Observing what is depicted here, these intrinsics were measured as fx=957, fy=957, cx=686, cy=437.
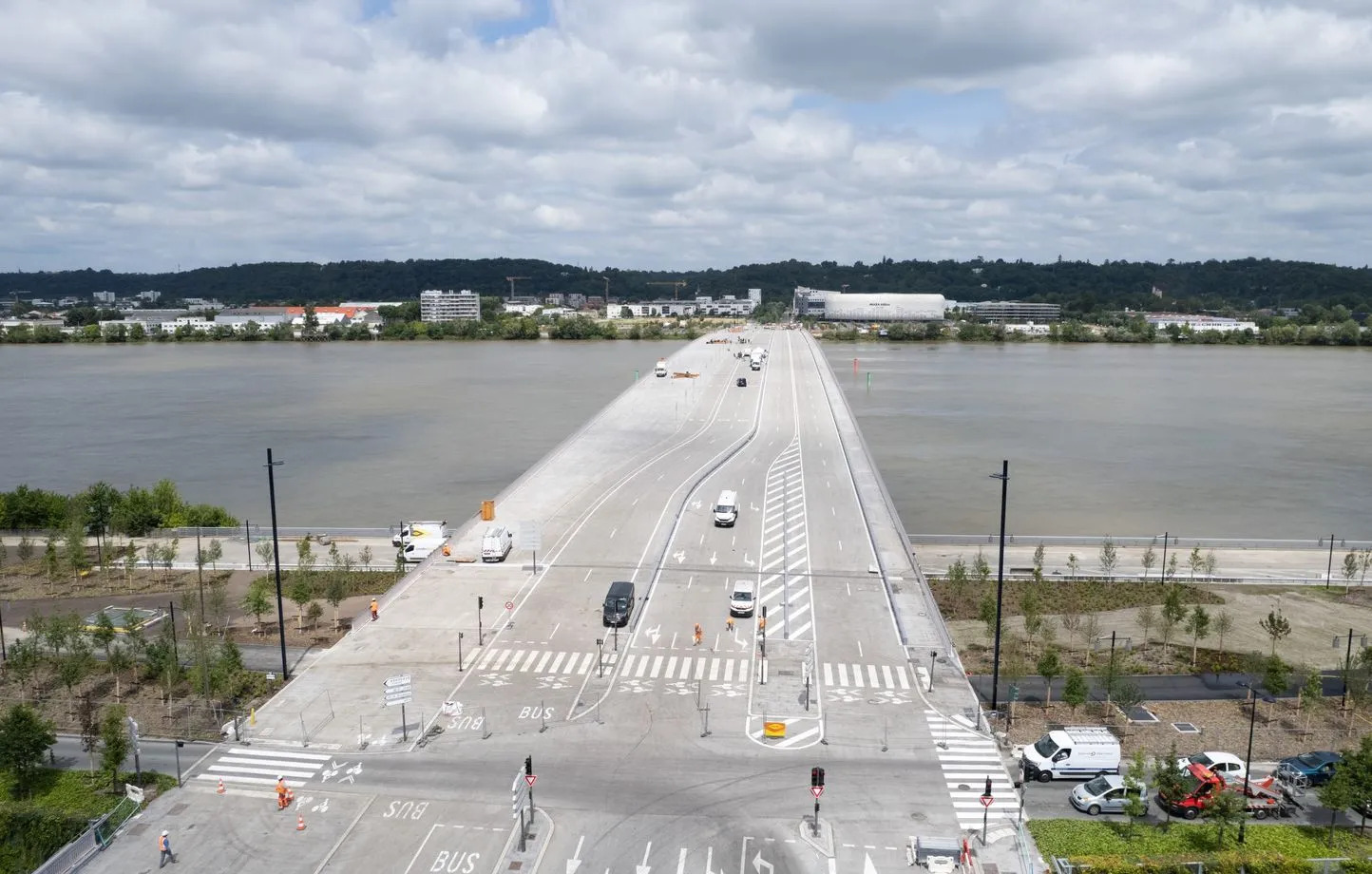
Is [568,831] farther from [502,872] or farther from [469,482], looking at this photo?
[469,482]

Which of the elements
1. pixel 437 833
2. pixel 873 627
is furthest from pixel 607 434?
pixel 437 833

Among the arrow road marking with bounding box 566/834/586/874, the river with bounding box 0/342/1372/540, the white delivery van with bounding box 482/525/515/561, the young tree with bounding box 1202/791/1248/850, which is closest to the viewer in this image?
the arrow road marking with bounding box 566/834/586/874

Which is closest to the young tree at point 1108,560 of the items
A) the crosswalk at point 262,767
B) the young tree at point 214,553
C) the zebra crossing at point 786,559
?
the zebra crossing at point 786,559

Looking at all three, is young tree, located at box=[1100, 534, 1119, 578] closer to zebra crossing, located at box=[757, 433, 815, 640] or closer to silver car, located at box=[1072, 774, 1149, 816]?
zebra crossing, located at box=[757, 433, 815, 640]

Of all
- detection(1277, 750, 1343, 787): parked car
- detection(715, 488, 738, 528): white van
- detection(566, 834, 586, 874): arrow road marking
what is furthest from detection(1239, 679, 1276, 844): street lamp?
detection(715, 488, 738, 528): white van

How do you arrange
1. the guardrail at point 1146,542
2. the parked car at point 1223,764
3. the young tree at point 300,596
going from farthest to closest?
the guardrail at point 1146,542, the young tree at point 300,596, the parked car at point 1223,764

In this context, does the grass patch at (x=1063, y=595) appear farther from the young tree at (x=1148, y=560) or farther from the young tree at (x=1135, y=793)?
the young tree at (x=1135, y=793)
